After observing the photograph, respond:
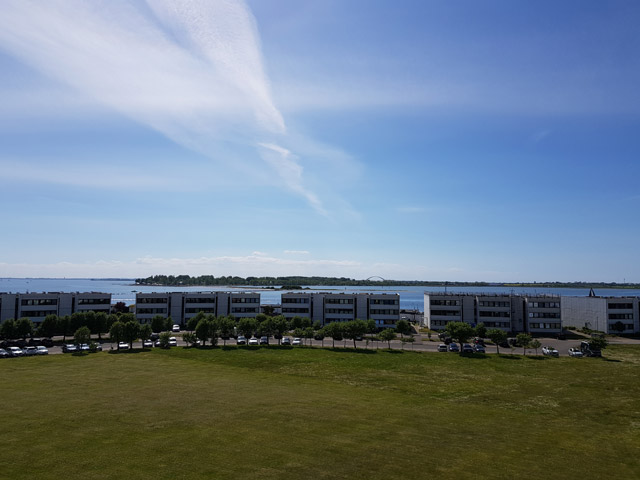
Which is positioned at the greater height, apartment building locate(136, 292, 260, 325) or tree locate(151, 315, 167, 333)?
apartment building locate(136, 292, 260, 325)

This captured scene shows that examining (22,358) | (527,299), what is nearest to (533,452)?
(22,358)

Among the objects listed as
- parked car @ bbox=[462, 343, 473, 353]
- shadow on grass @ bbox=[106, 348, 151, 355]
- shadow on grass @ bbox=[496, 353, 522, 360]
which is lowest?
shadow on grass @ bbox=[106, 348, 151, 355]

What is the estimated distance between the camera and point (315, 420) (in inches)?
1606

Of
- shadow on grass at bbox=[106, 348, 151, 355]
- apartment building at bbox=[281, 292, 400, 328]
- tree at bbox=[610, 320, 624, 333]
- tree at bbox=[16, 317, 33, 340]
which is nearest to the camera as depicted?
shadow on grass at bbox=[106, 348, 151, 355]

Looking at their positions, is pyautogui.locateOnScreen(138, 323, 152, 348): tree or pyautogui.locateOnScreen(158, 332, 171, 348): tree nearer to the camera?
pyautogui.locateOnScreen(138, 323, 152, 348): tree

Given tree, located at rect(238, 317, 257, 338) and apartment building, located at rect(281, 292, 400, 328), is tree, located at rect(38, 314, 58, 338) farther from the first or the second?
apartment building, located at rect(281, 292, 400, 328)

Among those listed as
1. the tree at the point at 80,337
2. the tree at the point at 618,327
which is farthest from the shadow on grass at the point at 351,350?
the tree at the point at 618,327

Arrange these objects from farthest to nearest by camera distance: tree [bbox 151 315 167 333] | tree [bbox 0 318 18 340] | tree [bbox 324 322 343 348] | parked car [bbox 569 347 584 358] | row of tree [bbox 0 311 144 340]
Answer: tree [bbox 151 315 167 333]
tree [bbox 324 322 343 348]
row of tree [bbox 0 311 144 340]
tree [bbox 0 318 18 340]
parked car [bbox 569 347 584 358]

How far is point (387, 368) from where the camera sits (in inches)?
2778

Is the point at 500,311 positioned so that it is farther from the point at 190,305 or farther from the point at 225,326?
the point at 190,305

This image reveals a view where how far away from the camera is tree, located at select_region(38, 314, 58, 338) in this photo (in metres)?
94.8

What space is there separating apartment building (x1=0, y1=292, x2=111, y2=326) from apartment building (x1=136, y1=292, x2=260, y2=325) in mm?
10562

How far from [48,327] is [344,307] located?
78021mm

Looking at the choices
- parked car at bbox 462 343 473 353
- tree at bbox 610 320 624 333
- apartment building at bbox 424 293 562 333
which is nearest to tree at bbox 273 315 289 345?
parked car at bbox 462 343 473 353
